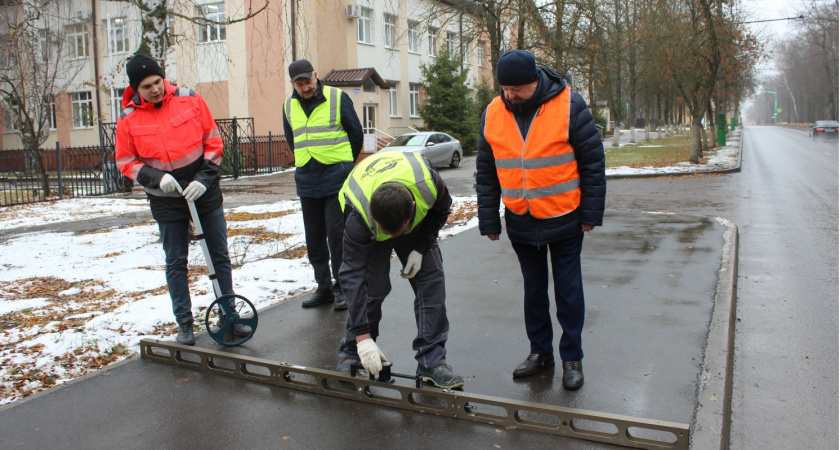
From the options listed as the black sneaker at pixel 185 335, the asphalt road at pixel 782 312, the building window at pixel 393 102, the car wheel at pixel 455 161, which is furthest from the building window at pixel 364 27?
the black sneaker at pixel 185 335

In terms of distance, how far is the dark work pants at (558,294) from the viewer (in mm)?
3648

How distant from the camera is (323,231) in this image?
533cm

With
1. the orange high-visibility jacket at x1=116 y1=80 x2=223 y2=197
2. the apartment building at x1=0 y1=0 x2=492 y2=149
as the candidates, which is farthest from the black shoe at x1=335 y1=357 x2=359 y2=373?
the apartment building at x1=0 y1=0 x2=492 y2=149

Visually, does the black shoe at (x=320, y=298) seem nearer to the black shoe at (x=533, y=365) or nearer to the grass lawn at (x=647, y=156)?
the black shoe at (x=533, y=365)

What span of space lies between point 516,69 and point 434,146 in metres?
21.1

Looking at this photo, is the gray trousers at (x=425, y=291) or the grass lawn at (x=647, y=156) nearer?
the gray trousers at (x=425, y=291)

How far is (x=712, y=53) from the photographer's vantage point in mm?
20766

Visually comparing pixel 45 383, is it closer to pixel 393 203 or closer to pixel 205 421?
pixel 205 421

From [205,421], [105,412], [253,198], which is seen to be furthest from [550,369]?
[253,198]

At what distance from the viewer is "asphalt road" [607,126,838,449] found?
3451 millimetres

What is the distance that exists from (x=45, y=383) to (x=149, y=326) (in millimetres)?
1073

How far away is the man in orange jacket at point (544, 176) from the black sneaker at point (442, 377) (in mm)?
431

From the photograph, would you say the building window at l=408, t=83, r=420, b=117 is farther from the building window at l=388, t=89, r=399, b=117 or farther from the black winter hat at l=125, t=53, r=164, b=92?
the black winter hat at l=125, t=53, r=164, b=92

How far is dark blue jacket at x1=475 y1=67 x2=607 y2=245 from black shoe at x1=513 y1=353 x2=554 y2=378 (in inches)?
28.1
